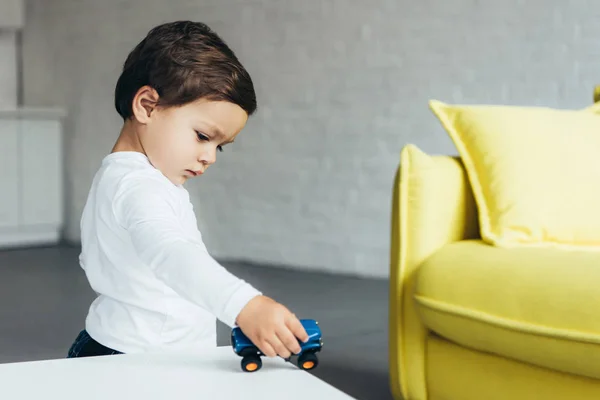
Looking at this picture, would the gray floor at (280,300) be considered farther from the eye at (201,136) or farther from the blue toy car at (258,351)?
the blue toy car at (258,351)

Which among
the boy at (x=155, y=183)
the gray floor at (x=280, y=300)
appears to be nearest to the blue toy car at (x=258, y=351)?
the boy at (x=155, y=183)

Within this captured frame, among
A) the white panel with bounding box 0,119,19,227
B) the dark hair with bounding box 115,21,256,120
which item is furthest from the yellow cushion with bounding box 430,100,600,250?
the white panel with bounding box 0,119,19,227

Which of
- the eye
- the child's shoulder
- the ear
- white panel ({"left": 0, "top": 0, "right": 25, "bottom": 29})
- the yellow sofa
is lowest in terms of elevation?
the yellow sofa

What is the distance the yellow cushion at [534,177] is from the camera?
1766mm

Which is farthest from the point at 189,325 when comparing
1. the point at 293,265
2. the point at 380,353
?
the point at 293,265

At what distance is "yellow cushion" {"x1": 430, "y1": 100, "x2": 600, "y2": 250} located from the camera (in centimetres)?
177

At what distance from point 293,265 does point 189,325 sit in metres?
3.06

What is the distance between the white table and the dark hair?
1.35 feet

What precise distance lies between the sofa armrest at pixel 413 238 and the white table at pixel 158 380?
2.80 feet

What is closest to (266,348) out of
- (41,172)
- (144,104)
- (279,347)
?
(279,347)

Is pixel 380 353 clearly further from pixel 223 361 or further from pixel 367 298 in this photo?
pixel 223 361

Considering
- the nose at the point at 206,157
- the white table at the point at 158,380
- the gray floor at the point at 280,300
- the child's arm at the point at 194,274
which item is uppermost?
the nose at the point at 206,157

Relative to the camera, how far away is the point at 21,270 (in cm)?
411

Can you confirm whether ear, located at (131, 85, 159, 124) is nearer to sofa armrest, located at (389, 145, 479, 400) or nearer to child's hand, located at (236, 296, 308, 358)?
child's hand, located at (236, 296, 308, 358)
